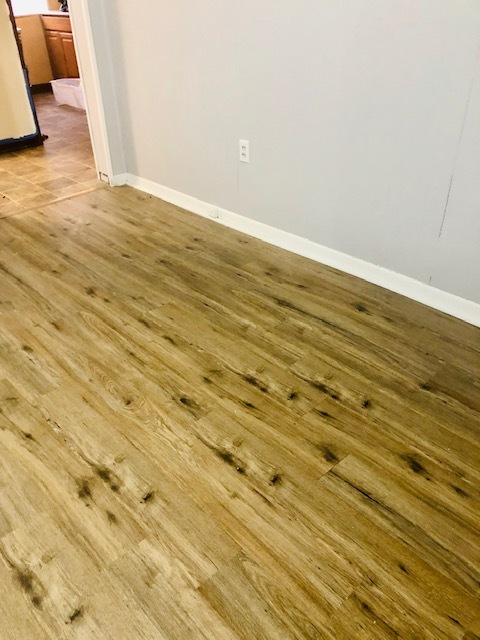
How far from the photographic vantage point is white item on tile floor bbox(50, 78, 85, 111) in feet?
17.7

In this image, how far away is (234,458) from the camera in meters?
1.42

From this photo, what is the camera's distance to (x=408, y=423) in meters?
1.55

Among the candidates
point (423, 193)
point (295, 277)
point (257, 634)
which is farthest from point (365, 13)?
point (257, 634)

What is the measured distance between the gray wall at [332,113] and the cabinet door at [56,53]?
12.3 ft

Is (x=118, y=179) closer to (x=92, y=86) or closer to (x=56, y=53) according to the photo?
(x=92, y=86)

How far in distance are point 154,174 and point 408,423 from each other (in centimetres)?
233

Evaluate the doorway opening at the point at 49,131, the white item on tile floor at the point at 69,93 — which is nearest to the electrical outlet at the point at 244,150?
the doorway opening at the point at 49,131

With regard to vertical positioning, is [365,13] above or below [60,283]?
above

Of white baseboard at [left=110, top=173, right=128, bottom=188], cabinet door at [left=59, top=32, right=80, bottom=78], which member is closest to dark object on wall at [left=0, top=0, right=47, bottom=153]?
white baseboard at [left=110, top=173, right=128, bottom=188]

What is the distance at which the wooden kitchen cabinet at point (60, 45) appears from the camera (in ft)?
19.3

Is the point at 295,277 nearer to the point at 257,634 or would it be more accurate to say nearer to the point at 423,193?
the point at 423,193

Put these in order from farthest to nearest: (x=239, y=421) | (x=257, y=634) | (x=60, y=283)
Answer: (x=60, y=283) → (x=239, y=421) → (x=257, y=634)

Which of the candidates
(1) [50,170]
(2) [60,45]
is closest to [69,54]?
(2) [60,45]

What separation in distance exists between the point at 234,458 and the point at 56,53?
20.9 ft
